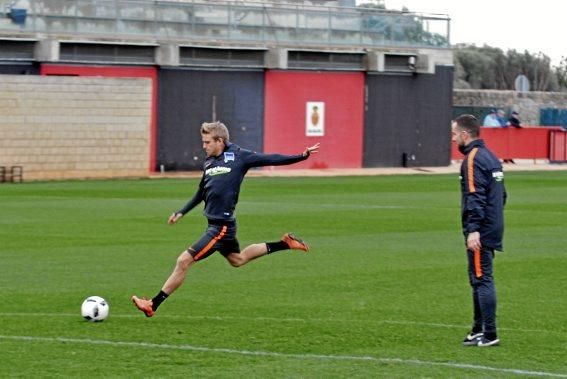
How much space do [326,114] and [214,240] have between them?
39224mm

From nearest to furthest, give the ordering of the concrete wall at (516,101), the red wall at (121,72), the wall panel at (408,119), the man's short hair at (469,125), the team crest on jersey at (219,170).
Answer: the man's short hair at (469,125), the team crest on jersey at (219,170), the red wall at (121,72), the wall panel at (408,119), the concrete wall at (516,101)

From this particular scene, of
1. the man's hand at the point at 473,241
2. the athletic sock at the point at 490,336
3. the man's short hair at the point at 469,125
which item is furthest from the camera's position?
the athletic sock at the point at 490,336

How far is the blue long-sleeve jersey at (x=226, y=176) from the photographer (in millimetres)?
14641

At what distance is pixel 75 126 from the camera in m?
43.7

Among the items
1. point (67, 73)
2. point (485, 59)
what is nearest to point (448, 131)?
point (67, 73)

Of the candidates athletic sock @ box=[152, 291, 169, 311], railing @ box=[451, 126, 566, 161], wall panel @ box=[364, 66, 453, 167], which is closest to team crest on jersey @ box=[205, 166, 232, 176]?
athletic sock @ box=[152, 291, 169, 311]

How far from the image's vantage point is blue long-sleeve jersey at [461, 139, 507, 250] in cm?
1249

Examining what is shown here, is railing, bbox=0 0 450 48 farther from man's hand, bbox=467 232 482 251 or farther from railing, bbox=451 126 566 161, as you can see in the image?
man's hand, bbox=467 232 482 251

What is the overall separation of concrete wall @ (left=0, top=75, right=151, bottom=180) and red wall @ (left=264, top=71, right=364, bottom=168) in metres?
8.04

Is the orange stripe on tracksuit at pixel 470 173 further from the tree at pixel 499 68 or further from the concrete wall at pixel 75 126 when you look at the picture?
the tree at pixel 499 68

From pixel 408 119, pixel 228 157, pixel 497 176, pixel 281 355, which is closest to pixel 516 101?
pixel 408 119

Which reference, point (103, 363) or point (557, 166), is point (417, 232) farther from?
point (557, 166)

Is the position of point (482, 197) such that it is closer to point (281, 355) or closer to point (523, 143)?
point (281, 355)

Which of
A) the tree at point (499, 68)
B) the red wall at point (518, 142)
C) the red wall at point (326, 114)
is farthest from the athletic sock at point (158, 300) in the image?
the tree at point (499, 68)
